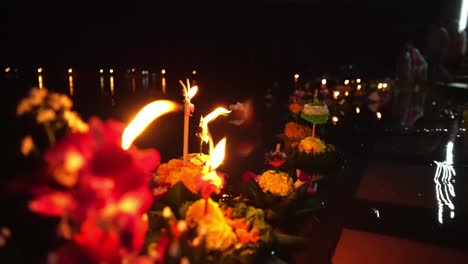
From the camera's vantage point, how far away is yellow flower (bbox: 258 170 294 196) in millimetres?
2995

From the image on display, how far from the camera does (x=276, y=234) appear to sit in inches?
93.6

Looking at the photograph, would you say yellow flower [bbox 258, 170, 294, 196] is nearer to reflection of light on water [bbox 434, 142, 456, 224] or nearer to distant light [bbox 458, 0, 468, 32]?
reflection of light on water [bbox 434, 142, 456, 224]

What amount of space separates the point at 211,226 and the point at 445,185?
12.5 feet

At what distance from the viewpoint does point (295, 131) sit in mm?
4602

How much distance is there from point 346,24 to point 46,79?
1176 centimetres

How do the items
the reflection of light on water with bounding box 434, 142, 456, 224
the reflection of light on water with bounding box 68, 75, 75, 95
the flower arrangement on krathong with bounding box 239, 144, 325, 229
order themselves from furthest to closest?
the reflection of light on water with bounding box 68, 75, 75, 95, the reflection of light on water with bounding box 434, 142, 456, 224, the flower arrangement on krathong with bounding box 239, 144, 325, 229

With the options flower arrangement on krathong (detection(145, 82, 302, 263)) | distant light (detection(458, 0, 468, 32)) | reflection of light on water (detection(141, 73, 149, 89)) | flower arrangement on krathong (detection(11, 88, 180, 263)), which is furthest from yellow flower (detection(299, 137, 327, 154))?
distant light (detection(458, 0, 468, 32))

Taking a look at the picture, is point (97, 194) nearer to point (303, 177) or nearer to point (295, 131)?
point (303, 177)

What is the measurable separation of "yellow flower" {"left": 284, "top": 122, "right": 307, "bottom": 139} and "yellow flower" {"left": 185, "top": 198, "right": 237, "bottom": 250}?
2482 mm

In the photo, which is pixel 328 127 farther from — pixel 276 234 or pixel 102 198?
pixel 102 198

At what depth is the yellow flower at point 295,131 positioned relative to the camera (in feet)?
15.0

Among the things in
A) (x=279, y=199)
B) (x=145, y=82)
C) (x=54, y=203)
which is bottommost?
(x=145, y=82)

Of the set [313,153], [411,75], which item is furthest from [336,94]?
[313,153]

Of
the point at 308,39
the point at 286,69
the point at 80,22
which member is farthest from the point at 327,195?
the point at 308,39
